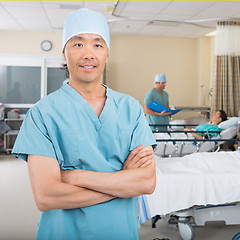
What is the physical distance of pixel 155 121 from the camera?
467 cm

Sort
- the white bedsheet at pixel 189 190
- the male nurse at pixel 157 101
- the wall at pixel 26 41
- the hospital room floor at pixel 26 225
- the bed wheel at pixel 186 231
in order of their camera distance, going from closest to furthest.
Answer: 1. the white bedsheet at pixel 189 190
2. the bed wheel at pixel 186 231
3. the hospital room floor at pixel 26 225
4. the male nurse at pixel 157 101
5. the wall at pixel 26 41

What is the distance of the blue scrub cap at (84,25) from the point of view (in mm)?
1049

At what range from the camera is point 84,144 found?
3.40 ft

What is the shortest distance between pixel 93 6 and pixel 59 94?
13.5 ft

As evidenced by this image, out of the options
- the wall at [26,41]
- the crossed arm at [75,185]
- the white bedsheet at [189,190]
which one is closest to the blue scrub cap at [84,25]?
the crossed arm at [75,185]

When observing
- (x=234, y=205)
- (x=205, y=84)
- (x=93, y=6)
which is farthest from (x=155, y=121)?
(x=205, y=84)

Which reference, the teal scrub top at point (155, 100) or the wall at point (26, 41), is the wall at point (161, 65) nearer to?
the wall at point (26, 41)

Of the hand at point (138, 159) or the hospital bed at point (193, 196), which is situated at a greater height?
the hand at point (138, 159)

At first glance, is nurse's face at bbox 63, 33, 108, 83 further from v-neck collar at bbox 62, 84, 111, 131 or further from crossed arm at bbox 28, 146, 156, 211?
crossed arm at bbox 28, 146, 156, 211

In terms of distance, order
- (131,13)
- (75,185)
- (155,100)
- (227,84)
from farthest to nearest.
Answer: (227,84) < (131,13) < (155,100) < (75,185)

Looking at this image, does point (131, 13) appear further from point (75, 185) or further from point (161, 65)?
point (75, 185)

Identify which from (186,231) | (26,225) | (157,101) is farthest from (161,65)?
(186,231)

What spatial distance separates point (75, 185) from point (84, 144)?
0.13 meters

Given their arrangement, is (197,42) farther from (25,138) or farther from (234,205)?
(25,138)
